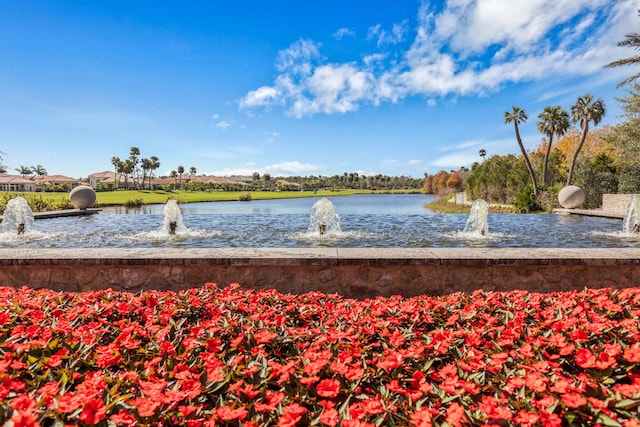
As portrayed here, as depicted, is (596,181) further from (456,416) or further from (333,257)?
(456,416)

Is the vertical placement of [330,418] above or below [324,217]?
below

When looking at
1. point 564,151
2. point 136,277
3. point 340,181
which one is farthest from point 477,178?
point 340,181

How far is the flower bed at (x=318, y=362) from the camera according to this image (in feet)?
6.24

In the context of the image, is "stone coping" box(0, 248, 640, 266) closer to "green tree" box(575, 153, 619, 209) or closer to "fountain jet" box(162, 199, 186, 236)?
"fountain jet" box(162, 199, 186, 236)

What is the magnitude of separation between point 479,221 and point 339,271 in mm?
7907

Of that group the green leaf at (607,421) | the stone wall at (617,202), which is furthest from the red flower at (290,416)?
the stone wall at (617,202)

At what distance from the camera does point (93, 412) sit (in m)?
1.80

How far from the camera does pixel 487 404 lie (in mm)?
1919

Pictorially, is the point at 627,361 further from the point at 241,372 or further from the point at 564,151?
the point at 564,151

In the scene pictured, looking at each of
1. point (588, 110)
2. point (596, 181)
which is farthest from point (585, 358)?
point (588, 110)

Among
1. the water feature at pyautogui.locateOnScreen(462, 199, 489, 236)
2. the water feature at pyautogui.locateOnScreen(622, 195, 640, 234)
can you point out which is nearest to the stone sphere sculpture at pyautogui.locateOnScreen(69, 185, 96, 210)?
the water feature at pyautogui.locateOnScreen(462, 199, 489, 236)

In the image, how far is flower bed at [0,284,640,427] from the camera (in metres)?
1.90

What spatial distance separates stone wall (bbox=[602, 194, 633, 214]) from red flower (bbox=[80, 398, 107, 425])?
25.4 metres

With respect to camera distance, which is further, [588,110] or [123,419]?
[588,110]
